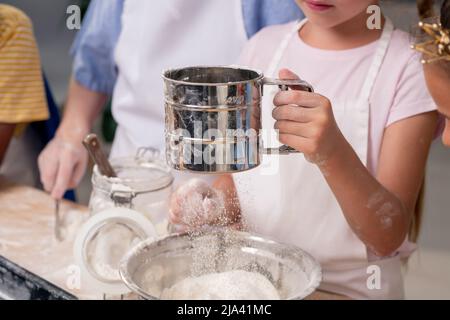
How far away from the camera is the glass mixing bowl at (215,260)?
486mm

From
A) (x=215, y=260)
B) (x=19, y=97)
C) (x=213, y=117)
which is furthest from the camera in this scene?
(x=19, y=97)

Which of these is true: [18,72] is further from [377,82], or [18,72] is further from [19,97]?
[377,82]

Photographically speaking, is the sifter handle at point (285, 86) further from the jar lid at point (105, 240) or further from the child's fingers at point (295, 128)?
the jar lid at point (105, 240)

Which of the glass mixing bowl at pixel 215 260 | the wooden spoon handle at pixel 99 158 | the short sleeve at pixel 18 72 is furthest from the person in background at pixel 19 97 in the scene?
the glass mixing bowl at pixel 215 260

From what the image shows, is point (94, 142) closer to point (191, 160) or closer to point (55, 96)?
point (191, 160)

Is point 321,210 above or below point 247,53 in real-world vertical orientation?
below

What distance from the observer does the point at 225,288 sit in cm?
51

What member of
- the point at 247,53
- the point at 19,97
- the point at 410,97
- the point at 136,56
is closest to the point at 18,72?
the point at 19,97

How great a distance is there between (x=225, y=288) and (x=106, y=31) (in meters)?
0.31

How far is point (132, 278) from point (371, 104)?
0.19 meters

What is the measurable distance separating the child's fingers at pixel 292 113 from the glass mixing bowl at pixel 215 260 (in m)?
0.10

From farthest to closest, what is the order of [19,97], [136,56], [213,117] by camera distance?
1. [19,97]
2. [136,56]
3. [213,117]

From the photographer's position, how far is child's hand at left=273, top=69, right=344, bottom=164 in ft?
1.46

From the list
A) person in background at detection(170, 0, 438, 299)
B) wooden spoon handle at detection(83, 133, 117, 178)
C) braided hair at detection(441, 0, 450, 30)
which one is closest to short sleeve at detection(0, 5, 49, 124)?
wooden spoon handle at detection(83, 133, 117, 178)
